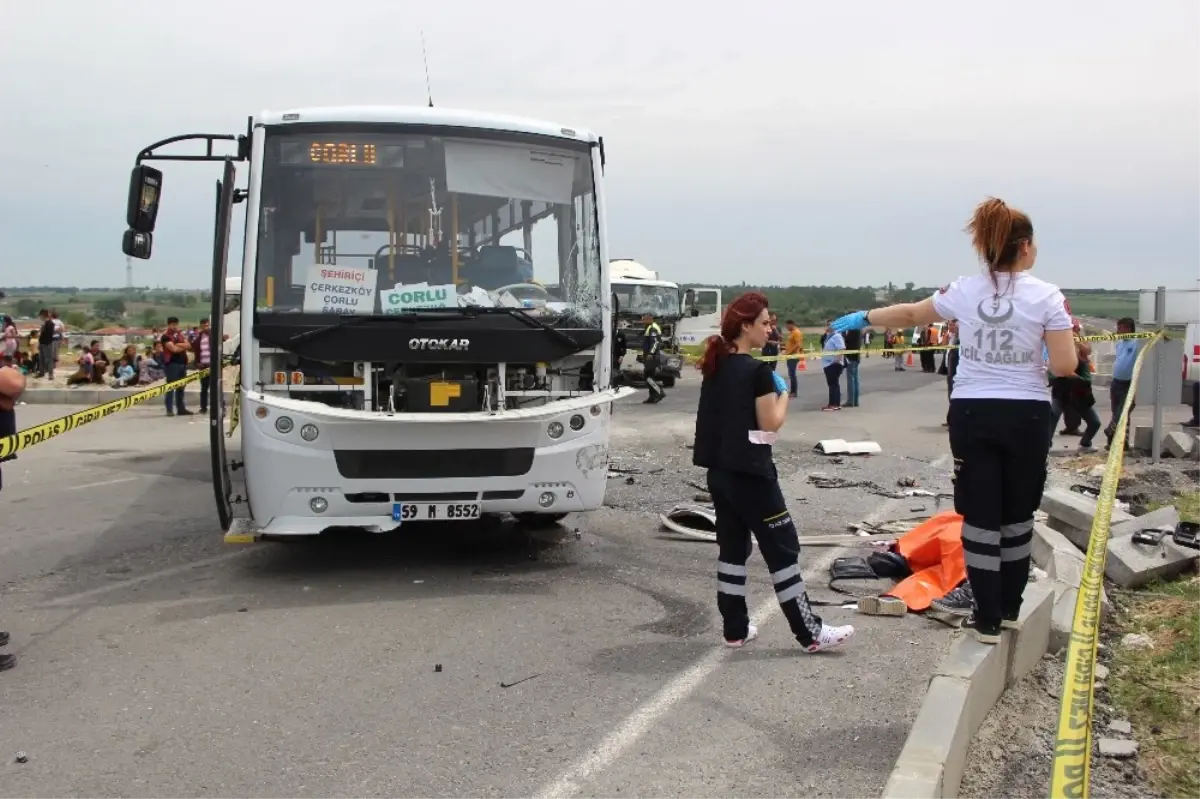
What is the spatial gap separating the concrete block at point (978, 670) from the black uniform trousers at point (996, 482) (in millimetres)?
150

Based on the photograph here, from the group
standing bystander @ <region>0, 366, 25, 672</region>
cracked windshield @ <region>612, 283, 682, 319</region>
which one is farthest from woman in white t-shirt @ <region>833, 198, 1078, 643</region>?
cracked windshield @ <region>612, 283, 682, 319</region>

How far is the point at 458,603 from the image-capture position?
7129mm

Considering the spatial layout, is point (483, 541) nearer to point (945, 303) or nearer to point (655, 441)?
point (945, 303)

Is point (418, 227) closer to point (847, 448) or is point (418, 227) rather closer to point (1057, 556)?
point (1057, 556)

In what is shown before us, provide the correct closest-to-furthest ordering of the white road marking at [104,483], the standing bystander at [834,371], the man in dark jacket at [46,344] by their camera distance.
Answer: the white road marking at [104,483] < the standing bystander at [834,371] < the man in dark jacket at [46,344]

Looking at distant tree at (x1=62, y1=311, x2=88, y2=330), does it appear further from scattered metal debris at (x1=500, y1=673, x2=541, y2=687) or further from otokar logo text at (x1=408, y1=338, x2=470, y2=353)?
scattered metal debris at (x1=500, y1=673, x2=541, y2=687)

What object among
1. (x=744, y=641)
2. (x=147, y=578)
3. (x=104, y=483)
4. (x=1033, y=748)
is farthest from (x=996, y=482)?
(x=104, y=483)

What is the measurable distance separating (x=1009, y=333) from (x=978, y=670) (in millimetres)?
1466

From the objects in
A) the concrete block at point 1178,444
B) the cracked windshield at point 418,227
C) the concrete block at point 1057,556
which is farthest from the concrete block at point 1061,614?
the concrete block at point 1178,444

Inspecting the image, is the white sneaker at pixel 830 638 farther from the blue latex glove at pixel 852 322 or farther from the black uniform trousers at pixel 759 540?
the blue latex glove at pixel 852 322

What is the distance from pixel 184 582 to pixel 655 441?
9.15 metres

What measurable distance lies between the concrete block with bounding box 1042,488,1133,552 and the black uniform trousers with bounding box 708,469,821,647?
371 cm

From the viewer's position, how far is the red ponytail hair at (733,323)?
568 cm

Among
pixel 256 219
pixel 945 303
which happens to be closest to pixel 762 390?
pixel 945 303
